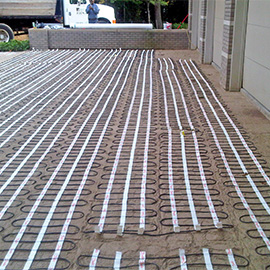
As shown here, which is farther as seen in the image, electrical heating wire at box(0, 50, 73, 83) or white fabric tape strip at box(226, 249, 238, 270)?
electrical heating wire at box(0, 50, 73, 83)

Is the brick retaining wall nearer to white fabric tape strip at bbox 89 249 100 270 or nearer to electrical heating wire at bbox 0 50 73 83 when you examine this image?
electrical heating wire at bbox 0 50 73 83

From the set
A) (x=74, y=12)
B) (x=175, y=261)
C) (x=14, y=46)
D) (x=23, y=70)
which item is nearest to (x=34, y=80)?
(x=23, y=70)

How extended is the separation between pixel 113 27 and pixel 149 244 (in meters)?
15.3

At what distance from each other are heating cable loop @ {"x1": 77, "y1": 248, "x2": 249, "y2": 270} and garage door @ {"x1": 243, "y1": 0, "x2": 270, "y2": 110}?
438cm

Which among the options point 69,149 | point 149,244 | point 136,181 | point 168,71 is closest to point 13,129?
point 69,149

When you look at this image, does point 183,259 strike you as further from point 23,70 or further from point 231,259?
point 23,70

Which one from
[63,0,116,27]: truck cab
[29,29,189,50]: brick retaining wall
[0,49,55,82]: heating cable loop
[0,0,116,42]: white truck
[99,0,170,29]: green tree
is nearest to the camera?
[0,49,55,82]: heating cable loop

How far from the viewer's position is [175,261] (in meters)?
3.21

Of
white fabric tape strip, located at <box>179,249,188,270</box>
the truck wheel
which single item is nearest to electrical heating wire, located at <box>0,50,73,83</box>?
the truck wheel

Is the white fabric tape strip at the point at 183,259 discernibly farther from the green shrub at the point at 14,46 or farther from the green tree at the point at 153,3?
the green tree at the point at 153,3

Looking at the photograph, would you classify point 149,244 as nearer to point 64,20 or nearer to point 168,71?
point 168,71

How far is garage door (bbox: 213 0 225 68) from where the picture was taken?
11.6 metres

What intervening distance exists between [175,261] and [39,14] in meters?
19.2

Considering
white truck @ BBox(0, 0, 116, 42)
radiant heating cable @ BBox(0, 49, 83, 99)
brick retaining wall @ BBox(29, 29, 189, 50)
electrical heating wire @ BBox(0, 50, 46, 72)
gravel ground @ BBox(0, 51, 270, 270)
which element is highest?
white truck @ BBox(0, 0, 116, 42)
